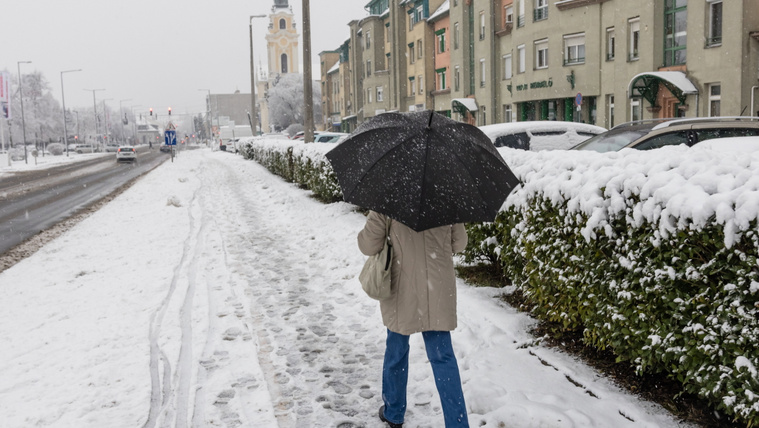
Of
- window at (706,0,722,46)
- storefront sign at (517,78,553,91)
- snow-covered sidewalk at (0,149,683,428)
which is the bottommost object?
snow-covered sidewalk at (0,149,683,428)

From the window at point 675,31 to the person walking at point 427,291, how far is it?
2351 centimetres

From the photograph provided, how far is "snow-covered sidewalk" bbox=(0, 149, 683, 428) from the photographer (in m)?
4.24

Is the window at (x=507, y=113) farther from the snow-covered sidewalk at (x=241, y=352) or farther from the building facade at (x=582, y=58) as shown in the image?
the snow-covered sidewalk at (x=241, y=352)

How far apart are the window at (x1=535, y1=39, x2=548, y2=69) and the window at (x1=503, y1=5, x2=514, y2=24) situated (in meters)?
3.67

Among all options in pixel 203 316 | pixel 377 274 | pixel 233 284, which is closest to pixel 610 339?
pixel 377 274

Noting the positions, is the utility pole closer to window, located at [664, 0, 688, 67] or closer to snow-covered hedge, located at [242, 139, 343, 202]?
snow-covered hedge, located at [242, 139, 343, 202]

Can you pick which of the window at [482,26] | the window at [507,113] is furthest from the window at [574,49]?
the window at [482,26]

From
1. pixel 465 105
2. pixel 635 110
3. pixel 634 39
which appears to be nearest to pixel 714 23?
pixel 634 39

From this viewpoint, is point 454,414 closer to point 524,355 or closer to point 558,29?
point 524,355

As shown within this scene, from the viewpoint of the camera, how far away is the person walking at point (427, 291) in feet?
11.9

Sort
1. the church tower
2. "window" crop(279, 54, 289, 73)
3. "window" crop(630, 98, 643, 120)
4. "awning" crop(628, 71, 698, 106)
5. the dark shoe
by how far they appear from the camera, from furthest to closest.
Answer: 1. "window" crop(279, 54, 289, 73)
2. the church tower
3. "window" crop(630, 98, 643, 120)
4. "awning" crop(628, 71, 698, 106)
5. the dark shoe

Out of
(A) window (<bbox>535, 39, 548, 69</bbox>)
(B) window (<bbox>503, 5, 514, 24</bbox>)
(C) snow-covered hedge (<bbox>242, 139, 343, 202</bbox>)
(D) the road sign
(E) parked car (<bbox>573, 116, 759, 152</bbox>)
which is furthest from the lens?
(B) window (<bbox>503, 5, 514, 24</bbox>)

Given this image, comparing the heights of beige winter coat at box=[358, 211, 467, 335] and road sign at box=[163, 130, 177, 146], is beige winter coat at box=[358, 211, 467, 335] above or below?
below

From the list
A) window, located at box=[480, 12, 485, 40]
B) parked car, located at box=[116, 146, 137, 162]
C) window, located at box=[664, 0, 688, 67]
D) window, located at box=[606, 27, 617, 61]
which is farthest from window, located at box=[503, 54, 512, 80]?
parked car, located at box=[116, 146, 137, 162]
